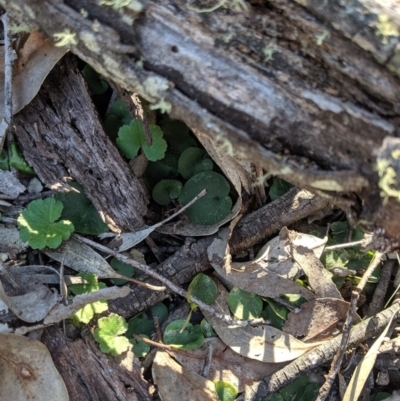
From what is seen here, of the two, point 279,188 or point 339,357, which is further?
point 279,188

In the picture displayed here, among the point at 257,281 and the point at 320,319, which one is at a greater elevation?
the point at 257,281

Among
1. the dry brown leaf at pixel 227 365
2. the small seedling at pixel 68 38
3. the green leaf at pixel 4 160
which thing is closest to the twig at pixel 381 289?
the dry brown leaf at pixel 227 365

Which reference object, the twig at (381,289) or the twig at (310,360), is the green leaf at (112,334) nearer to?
the twig at (310,360)

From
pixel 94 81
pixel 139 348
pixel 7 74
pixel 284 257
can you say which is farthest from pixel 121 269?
pixel 7 74

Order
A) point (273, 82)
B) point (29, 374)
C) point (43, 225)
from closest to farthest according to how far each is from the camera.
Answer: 1. point (273, 82)
2. point (29, 374)
3. point (43, 225)

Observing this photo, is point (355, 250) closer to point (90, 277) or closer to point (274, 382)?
point (274, 382)

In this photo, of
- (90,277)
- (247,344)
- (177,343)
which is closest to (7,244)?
(90,277)

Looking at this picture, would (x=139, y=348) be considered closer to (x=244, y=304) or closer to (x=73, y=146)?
(x=244, y=304)
